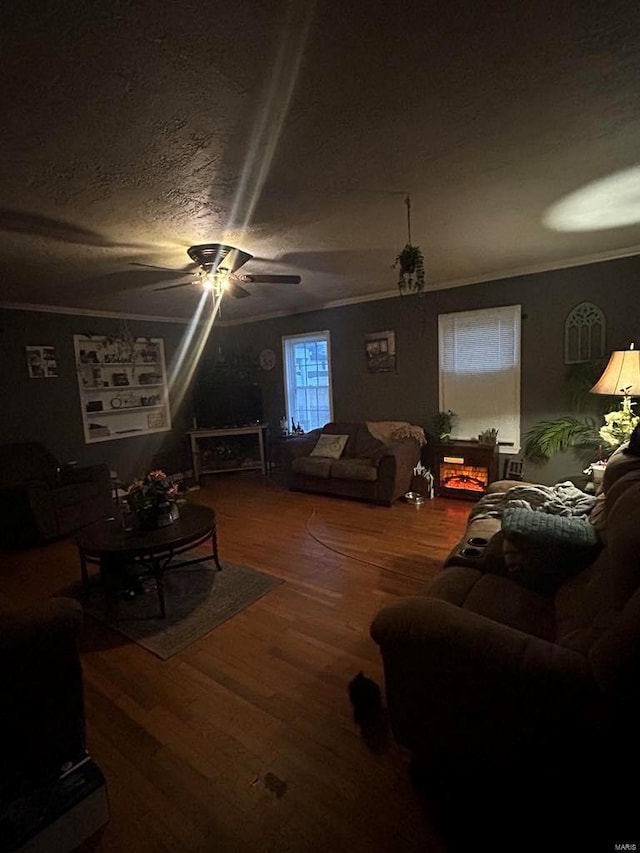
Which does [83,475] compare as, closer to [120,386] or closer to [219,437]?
[120,386]

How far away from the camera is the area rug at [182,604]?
2297mm

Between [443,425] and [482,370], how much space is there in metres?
0.76

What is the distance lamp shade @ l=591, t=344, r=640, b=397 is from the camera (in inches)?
113

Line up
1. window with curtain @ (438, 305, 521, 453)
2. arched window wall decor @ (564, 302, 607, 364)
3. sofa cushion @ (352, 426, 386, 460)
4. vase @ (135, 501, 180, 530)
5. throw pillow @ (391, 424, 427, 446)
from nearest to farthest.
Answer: vase @ (135, 501, 180, 530) → arched window wall decor @ (564, 302, 607, 364) → window with curtain @ (438, 305, 521, 453) → throw pillow @ (391, 424, 427, 446) → sofa cushion @ (352, 426, 386, 460)

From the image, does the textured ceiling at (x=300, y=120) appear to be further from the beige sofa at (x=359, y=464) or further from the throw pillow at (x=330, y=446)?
the throw pillow at (x=330, y=446)

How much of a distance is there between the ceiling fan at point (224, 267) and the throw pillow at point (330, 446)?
2.30m

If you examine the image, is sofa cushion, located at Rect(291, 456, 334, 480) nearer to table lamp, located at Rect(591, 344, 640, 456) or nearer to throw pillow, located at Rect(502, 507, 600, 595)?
table lamp, located at Rect(591, 344, 640, 456)

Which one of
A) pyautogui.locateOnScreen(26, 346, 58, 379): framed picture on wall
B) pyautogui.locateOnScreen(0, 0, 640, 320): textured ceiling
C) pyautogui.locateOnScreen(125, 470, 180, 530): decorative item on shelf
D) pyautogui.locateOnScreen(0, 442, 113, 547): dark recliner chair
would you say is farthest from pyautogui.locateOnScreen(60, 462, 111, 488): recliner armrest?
pyautogui.locateOnScreen(0, 0, 640, 320): textured ceiling

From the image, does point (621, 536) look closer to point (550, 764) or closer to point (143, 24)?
point (550, 764)

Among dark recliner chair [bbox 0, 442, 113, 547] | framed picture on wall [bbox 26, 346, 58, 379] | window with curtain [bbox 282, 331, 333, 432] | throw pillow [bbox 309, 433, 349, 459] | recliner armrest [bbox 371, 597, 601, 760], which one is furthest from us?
window with curtain [bbox 282, 331, 333, 432]

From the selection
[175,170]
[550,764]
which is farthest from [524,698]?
[175,170]

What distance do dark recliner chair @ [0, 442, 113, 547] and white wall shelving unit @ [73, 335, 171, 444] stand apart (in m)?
0.94

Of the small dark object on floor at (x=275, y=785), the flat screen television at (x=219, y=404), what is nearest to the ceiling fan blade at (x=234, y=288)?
the flat screen television at (x=219, y=404)

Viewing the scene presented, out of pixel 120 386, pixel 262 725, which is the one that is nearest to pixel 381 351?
pixel 120 386
